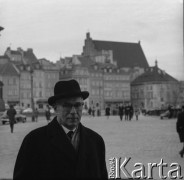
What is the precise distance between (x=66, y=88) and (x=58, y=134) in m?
0.30

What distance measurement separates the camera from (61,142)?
2.99 m

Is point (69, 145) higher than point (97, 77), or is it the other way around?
point (97, 77)

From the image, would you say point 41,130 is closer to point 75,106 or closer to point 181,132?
point 75,106

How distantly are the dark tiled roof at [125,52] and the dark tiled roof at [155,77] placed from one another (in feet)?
26.8

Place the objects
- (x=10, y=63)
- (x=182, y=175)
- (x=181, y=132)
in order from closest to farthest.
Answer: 1. (x=182, y=175)
2. (x=181, y=132)
3. (x=10, y=63)

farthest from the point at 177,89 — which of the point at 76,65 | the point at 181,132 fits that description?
the point at 181,132

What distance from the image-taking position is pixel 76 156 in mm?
2998

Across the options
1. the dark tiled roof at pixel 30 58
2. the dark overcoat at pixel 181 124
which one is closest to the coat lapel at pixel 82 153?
the dark overcoat at pixel 181 124

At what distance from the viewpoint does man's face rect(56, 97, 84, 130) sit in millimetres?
3072

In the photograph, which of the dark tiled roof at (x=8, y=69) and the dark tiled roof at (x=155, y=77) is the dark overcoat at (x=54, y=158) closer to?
the dark tiled roof at (x=8, y=69)

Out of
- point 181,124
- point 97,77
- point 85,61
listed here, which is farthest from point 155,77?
point 181,124

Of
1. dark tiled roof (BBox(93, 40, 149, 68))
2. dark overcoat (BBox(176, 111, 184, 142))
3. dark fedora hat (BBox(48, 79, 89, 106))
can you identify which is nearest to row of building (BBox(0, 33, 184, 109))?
dark tiled roof (BBox(93, 40, 149, 68))

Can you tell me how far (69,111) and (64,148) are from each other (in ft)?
0.84

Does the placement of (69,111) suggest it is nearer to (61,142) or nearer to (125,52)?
(61,142)
